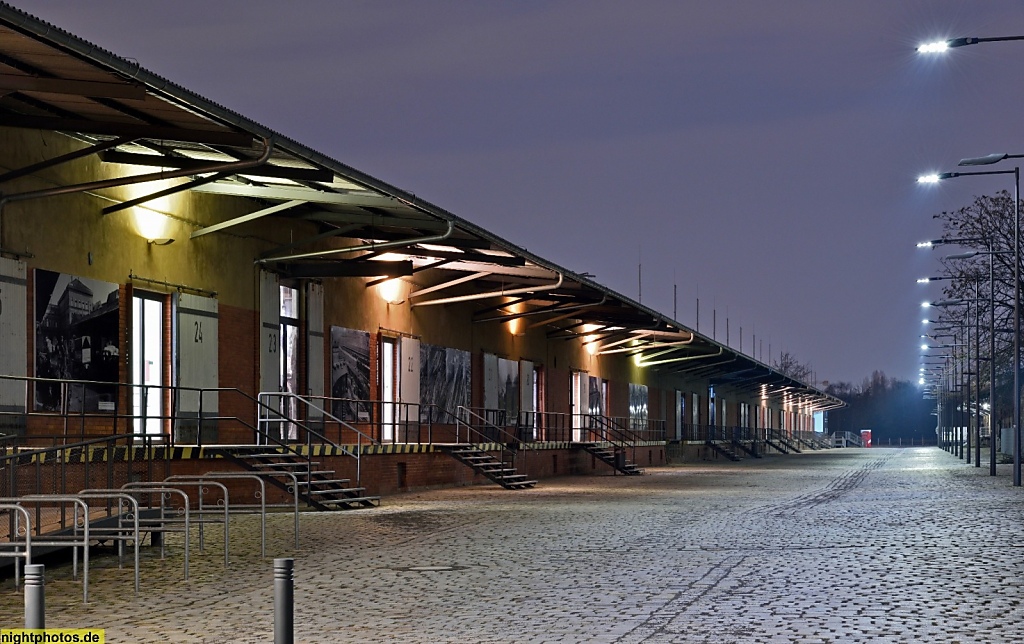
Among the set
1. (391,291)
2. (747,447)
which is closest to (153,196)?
(391,291)

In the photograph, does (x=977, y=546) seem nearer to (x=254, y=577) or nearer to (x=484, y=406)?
(x=254, y=577)

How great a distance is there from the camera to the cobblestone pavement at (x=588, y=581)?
9.98 metres

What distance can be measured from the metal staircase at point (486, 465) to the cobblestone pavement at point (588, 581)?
801 centimetres

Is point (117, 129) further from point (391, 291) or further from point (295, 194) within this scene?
point (391, 291)

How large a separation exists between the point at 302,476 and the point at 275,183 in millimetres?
5033

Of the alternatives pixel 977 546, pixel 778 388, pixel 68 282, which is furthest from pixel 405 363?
pixel 778 388

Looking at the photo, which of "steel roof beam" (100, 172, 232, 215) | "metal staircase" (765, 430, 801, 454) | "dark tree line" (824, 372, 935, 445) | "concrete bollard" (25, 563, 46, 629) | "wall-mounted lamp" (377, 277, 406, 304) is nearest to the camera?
"concrete bollard" (25, 563, 46, 629)

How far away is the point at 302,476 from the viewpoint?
22875 mm

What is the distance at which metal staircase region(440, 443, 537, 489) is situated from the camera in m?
31.2

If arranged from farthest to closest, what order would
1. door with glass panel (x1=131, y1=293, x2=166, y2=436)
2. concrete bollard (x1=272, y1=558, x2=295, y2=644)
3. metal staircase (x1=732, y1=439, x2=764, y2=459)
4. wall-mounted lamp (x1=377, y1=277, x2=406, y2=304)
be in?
metal staircase (x1=732, y1=439, x2=764, y2=459)
wall-mounted lamp (x1=377, y1=277, x2=406, y2=304)
door with glass panel (x1=131, y1=293, x2=166, y2=436)
concrete bollard (x1=272, y1=558, x2=295, y2=644)

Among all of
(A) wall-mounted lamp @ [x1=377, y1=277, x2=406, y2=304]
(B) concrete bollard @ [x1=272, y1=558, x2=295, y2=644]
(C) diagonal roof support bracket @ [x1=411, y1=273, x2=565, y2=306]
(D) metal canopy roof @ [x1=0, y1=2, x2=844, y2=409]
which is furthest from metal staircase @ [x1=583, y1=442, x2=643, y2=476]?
(B) concrete bollard @ [x1=272, y1=558, x2=295, y2=644]

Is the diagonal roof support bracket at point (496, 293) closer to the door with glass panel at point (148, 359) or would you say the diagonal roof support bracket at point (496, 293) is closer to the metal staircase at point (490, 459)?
the metal staircase at point (490, 459)

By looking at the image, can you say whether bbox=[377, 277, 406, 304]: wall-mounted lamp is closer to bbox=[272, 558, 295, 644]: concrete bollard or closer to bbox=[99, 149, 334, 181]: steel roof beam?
bbox=[99, 149, 334, 181]: steel roof beam

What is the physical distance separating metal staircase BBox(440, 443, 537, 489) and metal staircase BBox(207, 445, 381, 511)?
22.8 ft
